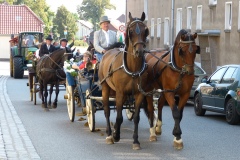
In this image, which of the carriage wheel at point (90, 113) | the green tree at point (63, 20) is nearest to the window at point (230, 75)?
the carriage wheel at point (90, 113)

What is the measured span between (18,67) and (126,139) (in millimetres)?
28511

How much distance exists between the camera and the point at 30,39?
42.4 meters

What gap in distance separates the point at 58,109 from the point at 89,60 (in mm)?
4844

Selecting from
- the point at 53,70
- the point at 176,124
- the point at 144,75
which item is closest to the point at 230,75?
the point at 53,70

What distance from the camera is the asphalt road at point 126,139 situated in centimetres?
1152

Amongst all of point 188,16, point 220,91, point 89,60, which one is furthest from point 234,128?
point 188,16

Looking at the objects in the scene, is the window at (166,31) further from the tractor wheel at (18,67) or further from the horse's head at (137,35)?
the horse's head at (137,35)

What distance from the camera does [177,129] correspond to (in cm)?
1220

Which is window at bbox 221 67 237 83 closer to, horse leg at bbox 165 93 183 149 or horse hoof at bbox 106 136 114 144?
horse leg at bbox 165 93 183 149

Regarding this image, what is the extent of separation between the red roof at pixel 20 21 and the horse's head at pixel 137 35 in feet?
301

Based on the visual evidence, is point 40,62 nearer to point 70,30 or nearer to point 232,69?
point 232,69

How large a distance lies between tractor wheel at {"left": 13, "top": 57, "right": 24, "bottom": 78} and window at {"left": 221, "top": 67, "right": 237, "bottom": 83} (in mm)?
24358

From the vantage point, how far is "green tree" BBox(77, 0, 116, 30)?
171 meters

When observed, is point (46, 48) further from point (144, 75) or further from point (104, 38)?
point (144, 75)
